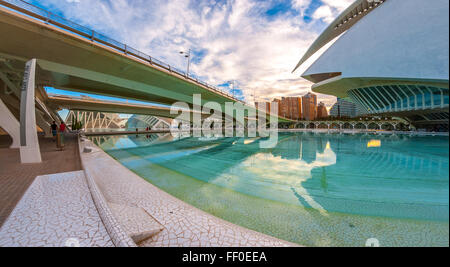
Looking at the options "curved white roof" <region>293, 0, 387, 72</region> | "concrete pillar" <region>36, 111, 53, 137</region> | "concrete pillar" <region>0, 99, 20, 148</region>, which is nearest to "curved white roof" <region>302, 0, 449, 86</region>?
"curved white roof" <region>293, 0, 387, 72</region>

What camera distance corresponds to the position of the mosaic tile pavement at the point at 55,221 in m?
1.67

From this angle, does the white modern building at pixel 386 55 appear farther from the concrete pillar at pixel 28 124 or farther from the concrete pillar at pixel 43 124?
the concrete pillar at pixel 43 124

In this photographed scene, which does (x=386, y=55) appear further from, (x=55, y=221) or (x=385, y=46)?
(x=55, y=221)

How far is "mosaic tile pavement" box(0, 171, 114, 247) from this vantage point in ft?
5.48

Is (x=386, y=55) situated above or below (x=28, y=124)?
above

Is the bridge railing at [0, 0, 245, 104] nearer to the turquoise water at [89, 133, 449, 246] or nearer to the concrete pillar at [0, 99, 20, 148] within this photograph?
the concrete pillar at [0, 99, 20, 148]

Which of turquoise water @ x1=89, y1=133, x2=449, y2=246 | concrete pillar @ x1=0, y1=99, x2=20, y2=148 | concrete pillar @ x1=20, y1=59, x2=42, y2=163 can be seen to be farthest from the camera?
concrete pillar @ x1=0, y1=99, x2=20, y2=148

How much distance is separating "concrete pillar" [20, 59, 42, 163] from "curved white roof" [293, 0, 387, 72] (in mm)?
26396

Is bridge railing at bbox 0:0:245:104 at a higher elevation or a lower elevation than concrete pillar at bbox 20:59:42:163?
higher

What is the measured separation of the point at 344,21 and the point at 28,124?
98.0 ft

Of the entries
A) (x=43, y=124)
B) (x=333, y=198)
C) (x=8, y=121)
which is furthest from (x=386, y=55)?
(x=43, y=124)

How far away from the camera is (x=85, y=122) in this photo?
46.3 meters

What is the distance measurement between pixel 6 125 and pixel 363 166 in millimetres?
16229

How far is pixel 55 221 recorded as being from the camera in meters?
2.04
